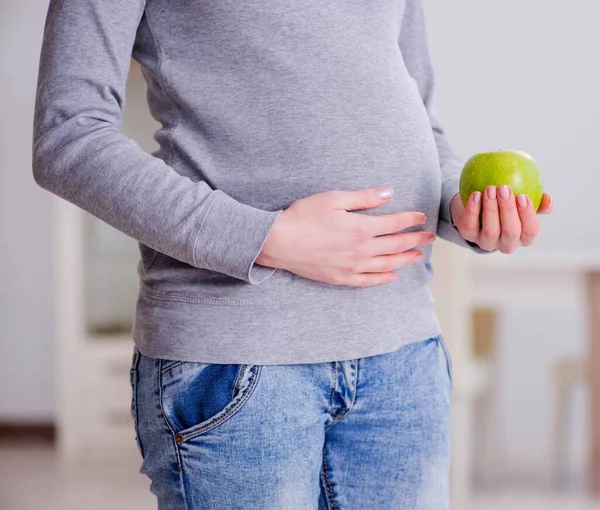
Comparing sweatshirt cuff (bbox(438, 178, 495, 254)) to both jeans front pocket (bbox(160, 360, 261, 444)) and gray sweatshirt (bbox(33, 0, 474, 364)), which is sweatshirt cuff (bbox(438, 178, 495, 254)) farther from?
jeans front pocket (bbox(160, 360, 261, 444))

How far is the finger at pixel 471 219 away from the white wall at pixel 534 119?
2859 millimetres

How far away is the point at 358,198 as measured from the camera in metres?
0.73

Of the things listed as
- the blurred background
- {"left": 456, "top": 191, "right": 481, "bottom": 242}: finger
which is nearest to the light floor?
the blurred background

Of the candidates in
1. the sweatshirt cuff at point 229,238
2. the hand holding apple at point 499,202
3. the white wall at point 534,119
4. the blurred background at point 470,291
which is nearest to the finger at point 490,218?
the hand holding apple at point 499,202

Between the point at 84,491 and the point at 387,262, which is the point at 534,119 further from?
the point at 387,262

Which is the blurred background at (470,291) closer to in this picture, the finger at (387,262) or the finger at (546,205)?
the finger at (546,205)

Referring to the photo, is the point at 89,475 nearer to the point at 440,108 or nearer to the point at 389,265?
the point at 440,108

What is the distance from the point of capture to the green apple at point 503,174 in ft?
2.80

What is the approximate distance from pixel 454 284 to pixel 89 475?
1682 mm

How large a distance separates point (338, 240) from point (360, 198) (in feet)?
0.16

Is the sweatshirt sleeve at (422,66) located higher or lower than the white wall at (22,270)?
higher

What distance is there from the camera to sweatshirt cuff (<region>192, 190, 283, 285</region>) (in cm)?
68

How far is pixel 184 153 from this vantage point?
77cm

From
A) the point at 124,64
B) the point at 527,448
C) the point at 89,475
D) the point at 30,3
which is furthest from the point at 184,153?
the point at 30,3
